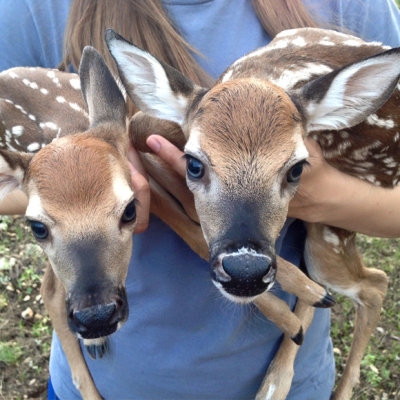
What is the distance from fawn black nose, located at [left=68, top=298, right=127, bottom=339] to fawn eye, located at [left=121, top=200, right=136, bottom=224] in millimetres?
284

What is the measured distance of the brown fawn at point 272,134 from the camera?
1.58m

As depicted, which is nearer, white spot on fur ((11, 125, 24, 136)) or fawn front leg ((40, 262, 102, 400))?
fawn front leg ((40, 262, 102, 400))

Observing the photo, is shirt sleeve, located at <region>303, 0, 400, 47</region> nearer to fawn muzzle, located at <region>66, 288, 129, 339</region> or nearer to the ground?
fawn muzzle, located at <region>66, 288, 129, 339</region>

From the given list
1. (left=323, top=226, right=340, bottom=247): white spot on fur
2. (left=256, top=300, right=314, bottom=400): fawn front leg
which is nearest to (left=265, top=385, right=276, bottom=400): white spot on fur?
(left=256, top=300, right=314, bottom=400): fawn front leg

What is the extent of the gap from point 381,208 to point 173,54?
1.01 m

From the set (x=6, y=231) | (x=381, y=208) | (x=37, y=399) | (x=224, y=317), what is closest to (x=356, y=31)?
(x=381, y=208)

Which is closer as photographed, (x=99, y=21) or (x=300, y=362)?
(x=99, y=21)

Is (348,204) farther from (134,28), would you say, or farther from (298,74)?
(134,28)

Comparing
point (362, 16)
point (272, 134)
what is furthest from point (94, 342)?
point (362, 16)

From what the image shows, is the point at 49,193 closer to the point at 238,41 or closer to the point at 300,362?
the point at 238,41

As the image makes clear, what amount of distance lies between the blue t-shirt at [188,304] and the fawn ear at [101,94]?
0.68 ft

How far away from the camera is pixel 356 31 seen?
2.29 metres

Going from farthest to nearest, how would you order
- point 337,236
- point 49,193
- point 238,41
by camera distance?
point 337,236, point 238,41, point 49,193

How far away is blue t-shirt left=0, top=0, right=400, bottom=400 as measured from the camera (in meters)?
2.00
